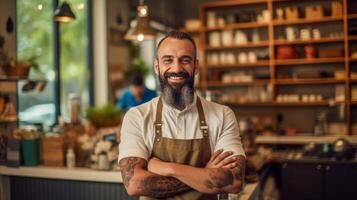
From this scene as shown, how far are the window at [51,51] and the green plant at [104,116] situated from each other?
31 centimetres

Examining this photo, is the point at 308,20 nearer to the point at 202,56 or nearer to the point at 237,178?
the point at 202,56

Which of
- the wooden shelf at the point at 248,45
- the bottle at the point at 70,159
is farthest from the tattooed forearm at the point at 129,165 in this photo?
the wooden shelf at the point at 248,45

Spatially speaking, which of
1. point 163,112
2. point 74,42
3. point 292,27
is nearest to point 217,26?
point 292,27

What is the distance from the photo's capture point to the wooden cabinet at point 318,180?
3855 millimetres

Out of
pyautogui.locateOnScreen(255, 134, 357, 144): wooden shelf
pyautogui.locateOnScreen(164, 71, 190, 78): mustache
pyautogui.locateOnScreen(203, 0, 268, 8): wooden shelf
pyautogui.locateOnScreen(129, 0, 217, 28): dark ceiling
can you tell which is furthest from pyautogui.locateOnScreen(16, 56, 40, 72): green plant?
pyautogui.locateOnScreen(203, 0, 268, 8): wooden shelf

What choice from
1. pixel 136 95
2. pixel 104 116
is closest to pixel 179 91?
pixel 104 116

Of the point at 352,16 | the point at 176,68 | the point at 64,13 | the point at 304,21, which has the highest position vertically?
the point at 304,21

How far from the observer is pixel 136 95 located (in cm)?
479

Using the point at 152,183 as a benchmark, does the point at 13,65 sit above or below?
above

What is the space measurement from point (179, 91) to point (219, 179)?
0.42 meters

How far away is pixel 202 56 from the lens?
640cm

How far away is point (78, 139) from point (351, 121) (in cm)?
343

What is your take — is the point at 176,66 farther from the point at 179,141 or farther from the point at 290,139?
the point at 290,139

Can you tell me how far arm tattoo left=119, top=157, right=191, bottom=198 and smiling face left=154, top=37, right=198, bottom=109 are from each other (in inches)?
12.8
